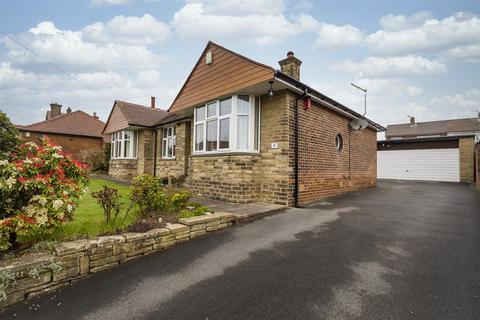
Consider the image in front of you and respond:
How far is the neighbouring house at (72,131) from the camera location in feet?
77.1

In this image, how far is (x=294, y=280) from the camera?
114 inches

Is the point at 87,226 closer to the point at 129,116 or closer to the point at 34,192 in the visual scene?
the point at 34,192

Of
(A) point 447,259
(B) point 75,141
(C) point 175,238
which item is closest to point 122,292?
(C) point 175,238

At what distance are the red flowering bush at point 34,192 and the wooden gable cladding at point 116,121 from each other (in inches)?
500

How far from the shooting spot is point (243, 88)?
696 cm

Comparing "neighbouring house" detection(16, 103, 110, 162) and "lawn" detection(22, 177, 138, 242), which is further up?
"neighbouring house" detection(16, 103, 110, 162)

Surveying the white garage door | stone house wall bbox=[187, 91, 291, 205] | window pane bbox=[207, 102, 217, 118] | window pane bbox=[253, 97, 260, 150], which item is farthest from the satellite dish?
the white garage door

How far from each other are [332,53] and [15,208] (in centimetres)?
1247

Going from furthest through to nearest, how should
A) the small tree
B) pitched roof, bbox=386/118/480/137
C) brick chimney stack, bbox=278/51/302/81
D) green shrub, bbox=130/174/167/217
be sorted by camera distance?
1. pitched roof, bbox=386/118/480/137
2. brick chimney stack, bbox=278/51/302/81
3. green shrub, bbox=130/174/167/217
4. the small tree

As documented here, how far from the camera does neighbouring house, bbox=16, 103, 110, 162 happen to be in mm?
23508

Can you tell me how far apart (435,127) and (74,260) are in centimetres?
5722

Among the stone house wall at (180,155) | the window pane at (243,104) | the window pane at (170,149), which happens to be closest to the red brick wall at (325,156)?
the window pane at (243,104)

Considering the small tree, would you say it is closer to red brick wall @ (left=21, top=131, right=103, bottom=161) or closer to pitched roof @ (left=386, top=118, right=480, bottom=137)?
red brick wall @ (left=21, top=131, right=103, bottom=161)

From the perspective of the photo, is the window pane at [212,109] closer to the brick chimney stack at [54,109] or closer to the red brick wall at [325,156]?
the red brick wall at [325,156]
